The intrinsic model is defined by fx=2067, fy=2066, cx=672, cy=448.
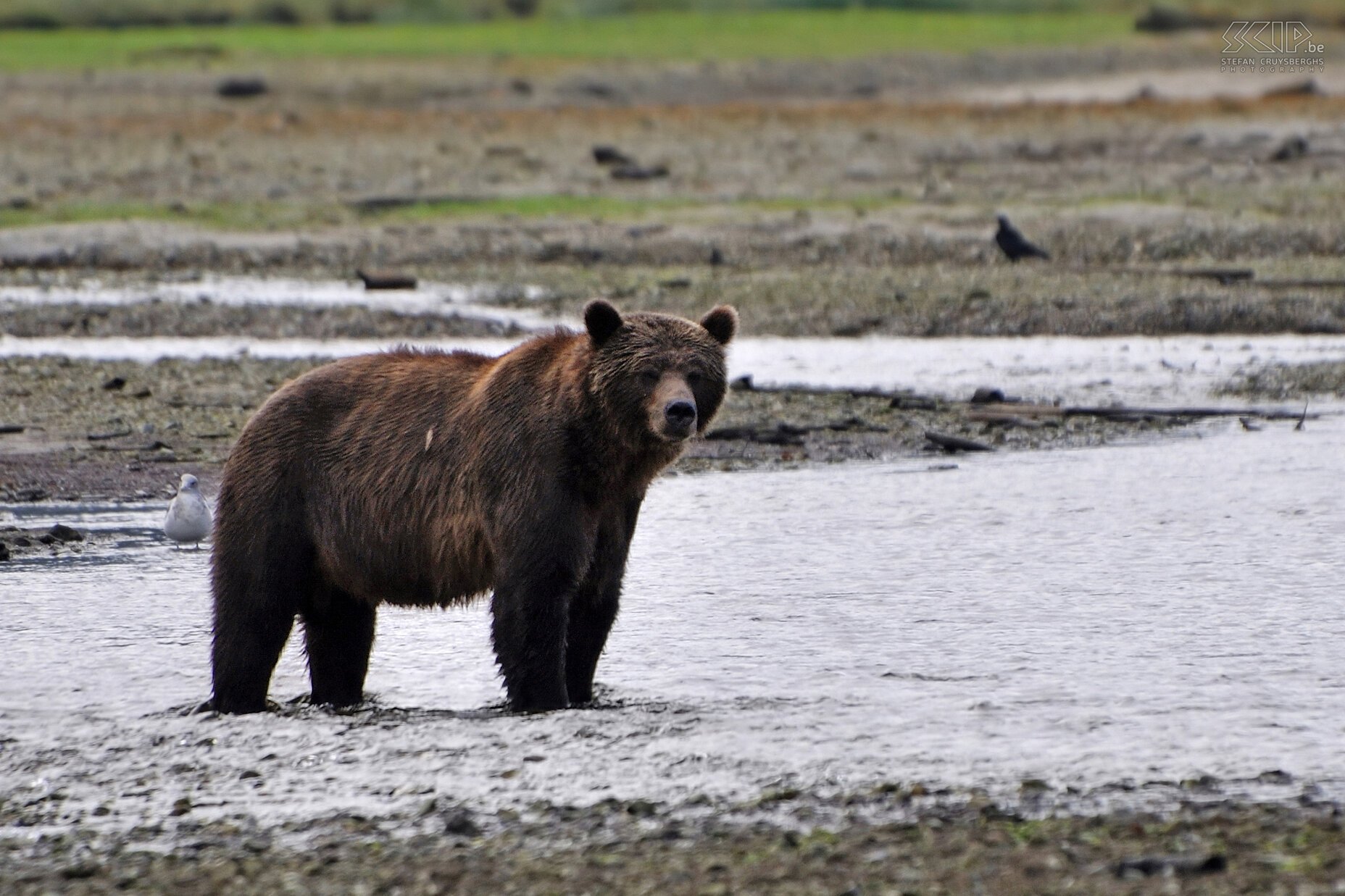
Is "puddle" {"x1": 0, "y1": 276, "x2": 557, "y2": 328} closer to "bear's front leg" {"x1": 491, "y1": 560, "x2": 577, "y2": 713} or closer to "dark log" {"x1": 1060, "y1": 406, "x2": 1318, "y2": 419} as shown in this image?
"dark log" {"x1": 1060, "y1": 406, "x2": 1318, "y2": 419}

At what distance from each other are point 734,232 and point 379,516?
14926 mm

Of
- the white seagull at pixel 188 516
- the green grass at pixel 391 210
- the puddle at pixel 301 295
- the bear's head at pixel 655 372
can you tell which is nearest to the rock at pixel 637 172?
the green grass at pixel 391 210

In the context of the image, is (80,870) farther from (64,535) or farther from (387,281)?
(387,281)

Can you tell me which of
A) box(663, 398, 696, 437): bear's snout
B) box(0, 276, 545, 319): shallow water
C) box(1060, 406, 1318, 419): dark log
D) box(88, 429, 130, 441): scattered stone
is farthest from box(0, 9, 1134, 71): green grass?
box(663, 398, 696, 437): bear's snout

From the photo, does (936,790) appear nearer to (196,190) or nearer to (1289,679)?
(1289,679)

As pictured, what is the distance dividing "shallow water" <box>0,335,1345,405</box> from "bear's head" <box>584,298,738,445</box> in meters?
7.02

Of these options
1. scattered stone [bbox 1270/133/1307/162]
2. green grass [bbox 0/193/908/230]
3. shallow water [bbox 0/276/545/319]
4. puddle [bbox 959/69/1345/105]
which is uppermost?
puddle [bbox 959/69/1345/105]

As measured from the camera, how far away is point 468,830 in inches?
190

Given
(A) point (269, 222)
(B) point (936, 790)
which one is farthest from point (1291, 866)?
(A) point (269, 222)

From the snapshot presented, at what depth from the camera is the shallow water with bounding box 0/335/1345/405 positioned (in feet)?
43.2

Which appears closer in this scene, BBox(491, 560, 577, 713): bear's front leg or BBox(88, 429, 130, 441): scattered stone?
BBox(491, 560, 577, 713): bear's front leg

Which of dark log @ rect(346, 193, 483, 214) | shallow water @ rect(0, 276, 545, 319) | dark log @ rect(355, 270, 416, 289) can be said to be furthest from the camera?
dark log @ rect(346, 193, 483, 214)

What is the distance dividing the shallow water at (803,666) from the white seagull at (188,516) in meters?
0.09

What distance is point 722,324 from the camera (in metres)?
6.05
